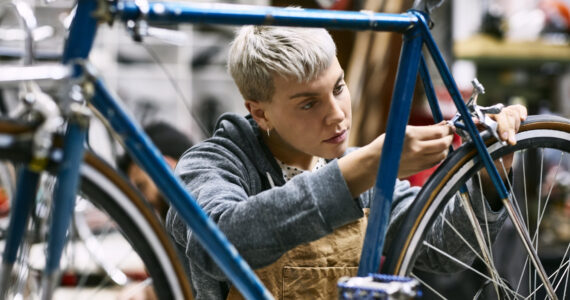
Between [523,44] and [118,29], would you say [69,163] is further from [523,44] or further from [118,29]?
[118,29]

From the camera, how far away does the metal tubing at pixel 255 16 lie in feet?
2.06

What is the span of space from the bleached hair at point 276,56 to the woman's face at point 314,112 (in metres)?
0.01

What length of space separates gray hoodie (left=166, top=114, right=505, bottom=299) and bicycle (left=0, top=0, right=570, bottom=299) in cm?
6

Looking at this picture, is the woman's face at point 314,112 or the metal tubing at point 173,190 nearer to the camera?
the metal tubing at point 173,190

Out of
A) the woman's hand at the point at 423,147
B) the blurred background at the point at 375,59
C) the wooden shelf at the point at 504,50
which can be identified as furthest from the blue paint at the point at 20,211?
the wooden shelf at the point at 504,50

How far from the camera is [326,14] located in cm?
69

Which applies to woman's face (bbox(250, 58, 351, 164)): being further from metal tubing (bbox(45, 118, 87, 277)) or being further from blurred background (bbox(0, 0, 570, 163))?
blurred background (bbox(0, 0, 570, 163))

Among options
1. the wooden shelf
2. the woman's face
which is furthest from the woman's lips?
the wooden shelf

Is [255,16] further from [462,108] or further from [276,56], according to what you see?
[462,108]

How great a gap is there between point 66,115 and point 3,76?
67 millimetres

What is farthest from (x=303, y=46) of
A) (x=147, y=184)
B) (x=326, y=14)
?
(x=147, y=184)

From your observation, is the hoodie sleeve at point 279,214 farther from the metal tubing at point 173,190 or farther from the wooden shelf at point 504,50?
the wooden shelf at point 504,50

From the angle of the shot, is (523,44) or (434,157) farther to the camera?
(523,44)

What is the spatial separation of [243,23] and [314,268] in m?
0.33
